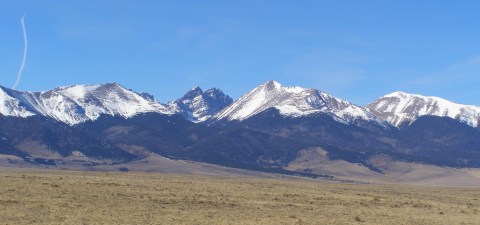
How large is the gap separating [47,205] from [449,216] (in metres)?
46.8

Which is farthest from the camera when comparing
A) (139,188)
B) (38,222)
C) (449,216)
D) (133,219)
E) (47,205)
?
(139,188)

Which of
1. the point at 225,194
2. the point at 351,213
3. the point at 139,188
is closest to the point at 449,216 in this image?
the point at 351,213

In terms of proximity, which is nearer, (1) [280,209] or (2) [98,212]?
(2) [98,212]

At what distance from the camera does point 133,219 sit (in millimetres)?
61188

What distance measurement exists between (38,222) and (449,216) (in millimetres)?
49815

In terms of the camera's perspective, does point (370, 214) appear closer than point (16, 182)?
Yes

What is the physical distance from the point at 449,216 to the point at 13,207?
5011 centimetres

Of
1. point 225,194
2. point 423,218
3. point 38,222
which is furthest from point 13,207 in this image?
point 423,218

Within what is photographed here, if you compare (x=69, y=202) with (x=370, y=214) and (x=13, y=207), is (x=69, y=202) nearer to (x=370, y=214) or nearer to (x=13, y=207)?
(x=13, y=207)

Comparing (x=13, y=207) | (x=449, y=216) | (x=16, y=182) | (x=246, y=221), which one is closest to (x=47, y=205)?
(x=13, y=207)

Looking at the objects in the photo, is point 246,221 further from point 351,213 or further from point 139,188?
point 139,188

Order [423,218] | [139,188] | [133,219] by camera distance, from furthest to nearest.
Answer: [139,188] → [423,218] → [133,219]

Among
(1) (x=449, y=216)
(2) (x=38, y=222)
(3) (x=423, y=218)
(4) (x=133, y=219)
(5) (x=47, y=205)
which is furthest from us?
(1) (x=449, y=216)

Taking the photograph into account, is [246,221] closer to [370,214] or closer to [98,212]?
[98,212]
